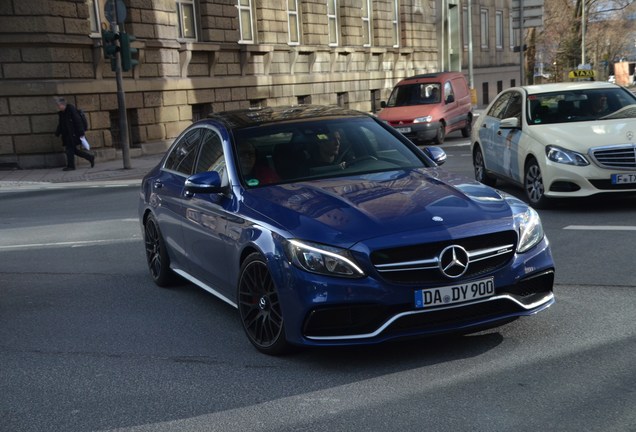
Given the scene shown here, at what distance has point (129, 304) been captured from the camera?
7.37 meters

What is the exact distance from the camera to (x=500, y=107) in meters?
13.1

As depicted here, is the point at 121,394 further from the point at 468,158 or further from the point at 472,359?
the point at 468,158

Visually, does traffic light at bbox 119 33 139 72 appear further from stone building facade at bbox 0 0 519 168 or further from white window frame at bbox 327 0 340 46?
white window frame at bbox 327 0 340 46

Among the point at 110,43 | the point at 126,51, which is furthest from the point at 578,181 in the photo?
the point at 110,43

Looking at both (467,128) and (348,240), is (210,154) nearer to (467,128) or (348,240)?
(348,240)

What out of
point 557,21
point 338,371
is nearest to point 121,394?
point 338,371

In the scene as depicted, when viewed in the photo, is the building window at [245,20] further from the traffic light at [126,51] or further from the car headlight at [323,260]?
the car headlight at [323,260]

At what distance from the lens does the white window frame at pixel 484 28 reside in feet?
172

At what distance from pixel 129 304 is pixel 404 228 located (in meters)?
3.05

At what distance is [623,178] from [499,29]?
4802 cm

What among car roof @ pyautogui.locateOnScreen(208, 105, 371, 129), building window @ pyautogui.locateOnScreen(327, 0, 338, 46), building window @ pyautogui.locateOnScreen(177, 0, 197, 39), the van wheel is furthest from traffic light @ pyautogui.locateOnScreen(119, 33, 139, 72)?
building window @ pyautogui.locateOnScreen(327, 0, 338, 46)

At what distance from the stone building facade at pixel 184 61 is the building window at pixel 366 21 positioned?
5cm

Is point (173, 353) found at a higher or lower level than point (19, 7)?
lower

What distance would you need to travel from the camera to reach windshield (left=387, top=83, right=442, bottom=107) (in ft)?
85.5
